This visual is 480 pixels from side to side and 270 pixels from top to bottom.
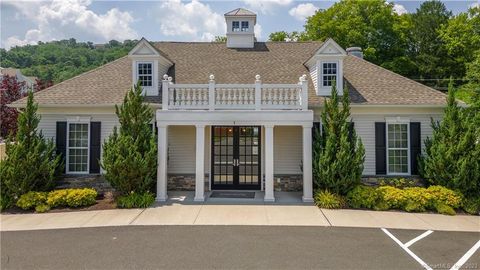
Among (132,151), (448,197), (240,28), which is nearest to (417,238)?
(448,197)

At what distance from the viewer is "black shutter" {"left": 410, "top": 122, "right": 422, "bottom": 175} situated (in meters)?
12.9

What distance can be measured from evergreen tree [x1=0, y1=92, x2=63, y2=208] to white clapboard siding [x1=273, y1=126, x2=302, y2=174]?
863 cm

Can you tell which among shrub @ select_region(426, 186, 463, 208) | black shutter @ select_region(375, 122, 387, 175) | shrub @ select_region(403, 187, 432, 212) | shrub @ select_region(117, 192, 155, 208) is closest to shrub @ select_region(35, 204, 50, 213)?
shrub @ select_region(117, 192, 155, 208)

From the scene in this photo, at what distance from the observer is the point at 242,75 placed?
14969 millimetres

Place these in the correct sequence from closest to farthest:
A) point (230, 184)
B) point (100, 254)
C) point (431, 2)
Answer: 1. point (100, 254)
2. point (230, 184)
3. point (431, 2)

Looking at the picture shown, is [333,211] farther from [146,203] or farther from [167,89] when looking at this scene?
[167,89]

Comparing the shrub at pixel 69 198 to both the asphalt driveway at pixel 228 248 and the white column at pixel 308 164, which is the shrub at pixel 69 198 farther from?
the white column at pixel 308 164

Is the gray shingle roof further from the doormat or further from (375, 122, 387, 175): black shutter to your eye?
the doormat

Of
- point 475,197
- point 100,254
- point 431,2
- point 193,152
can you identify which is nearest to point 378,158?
point 475,197

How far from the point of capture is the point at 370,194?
11086 mm

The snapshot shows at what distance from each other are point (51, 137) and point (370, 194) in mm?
12531

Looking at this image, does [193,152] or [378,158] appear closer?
[378,158]

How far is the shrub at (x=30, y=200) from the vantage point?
10.7 meters

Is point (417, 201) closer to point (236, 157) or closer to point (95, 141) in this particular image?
point (236, 157)
